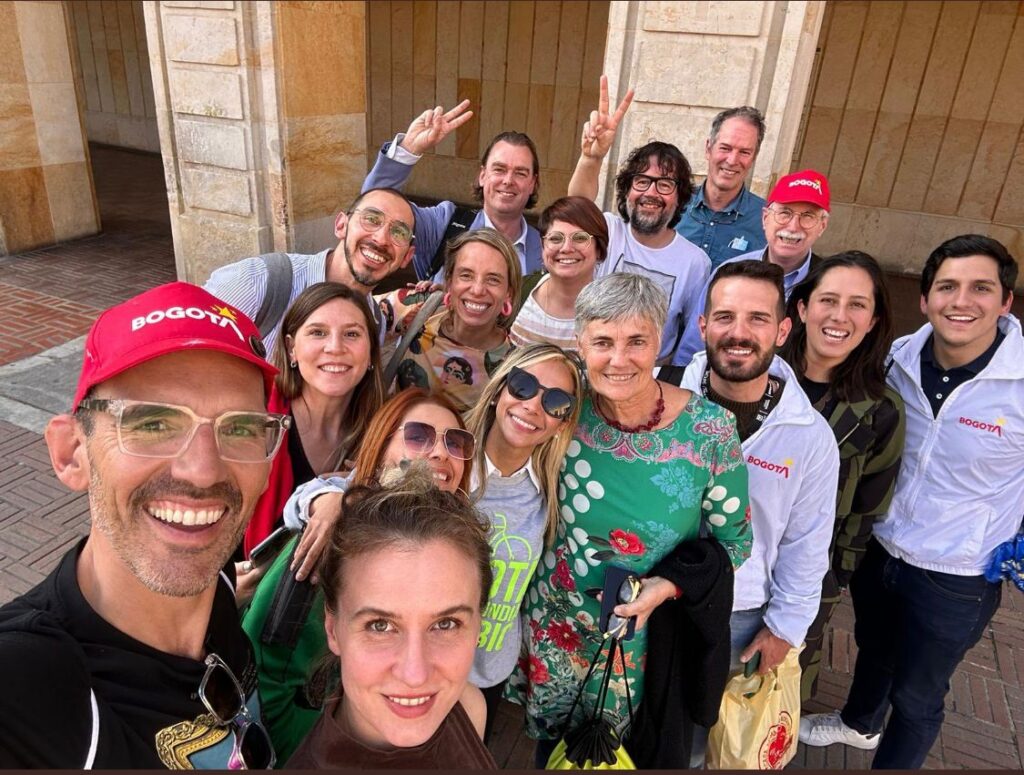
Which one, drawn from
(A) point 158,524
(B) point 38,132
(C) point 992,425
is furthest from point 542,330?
(B) point 38,132

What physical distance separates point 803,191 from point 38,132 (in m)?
9.66

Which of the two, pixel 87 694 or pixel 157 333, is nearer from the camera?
pixel 87 694

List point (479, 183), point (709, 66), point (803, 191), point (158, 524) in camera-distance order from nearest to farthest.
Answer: point (158, 524), point (803, 191), point (479, 183), point (709, 66)

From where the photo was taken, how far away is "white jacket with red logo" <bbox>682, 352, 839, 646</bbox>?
7.06 ft

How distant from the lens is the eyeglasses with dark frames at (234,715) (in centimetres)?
129

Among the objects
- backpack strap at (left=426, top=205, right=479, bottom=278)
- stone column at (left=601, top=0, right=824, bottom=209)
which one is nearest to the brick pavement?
backpack strap at (left=426, top=205, right=479, bottom=278)

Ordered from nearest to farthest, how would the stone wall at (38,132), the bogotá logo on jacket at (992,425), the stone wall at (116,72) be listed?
the bogotá logo on jacket at (992,425)
the stone wall at (38,132)
the stone wall at (116,72)

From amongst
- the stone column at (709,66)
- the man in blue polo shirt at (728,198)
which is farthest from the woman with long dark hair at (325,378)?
the stone column at (709,66)

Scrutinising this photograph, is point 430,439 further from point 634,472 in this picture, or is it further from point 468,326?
point 468,326

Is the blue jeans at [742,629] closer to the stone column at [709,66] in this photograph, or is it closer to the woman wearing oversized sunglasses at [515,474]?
the woman wearing oversized sunglasses at [515,474]

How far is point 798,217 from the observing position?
316 cm

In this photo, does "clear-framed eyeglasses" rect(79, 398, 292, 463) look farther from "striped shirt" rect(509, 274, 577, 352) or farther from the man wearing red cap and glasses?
the man wearing red cap and glasses

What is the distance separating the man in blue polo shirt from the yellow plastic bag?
8.18 feet

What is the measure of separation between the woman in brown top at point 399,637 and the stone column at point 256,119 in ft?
20.3
